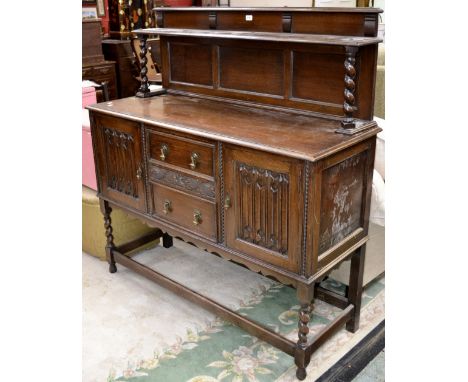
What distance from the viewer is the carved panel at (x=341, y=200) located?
190cm

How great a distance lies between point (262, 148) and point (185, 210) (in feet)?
2.06

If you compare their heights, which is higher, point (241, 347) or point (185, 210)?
point (185, 210)

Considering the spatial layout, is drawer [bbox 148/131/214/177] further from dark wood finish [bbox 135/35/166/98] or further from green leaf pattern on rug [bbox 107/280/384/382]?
green leaf pattern on rug [bbox 107/280/384/382]

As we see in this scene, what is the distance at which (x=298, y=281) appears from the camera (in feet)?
6.39

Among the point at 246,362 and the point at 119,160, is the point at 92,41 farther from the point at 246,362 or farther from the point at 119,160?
the point at 246,362

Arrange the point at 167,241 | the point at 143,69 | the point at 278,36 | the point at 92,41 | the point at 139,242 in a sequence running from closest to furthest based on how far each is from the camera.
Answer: the point at 278,36 → the point at 143,69 → the point at 139,242 → the point at 167,241 → the point at 92,41

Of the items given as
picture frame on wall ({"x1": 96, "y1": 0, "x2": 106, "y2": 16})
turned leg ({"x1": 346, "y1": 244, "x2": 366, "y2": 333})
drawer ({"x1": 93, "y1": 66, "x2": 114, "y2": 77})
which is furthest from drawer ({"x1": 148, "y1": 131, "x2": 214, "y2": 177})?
picture frame on wall ({"x1": 96, "y1": 0, "x2": 106, "y2": 16})

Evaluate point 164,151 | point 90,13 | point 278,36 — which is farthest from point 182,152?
point 90,13

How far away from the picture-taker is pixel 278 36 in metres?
2.08

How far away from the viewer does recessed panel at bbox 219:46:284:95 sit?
2322mm
